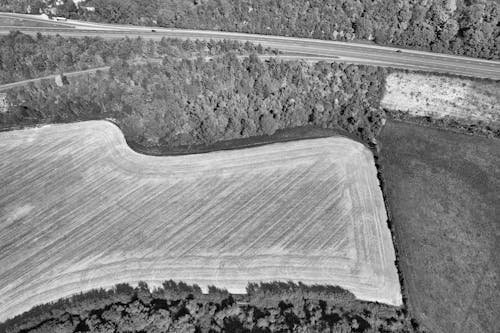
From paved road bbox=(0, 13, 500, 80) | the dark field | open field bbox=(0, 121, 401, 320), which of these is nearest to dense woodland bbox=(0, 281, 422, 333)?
open field bbox=(0, 121, 401, 320)

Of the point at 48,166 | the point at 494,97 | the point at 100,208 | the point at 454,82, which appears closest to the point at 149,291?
the point at 100,208

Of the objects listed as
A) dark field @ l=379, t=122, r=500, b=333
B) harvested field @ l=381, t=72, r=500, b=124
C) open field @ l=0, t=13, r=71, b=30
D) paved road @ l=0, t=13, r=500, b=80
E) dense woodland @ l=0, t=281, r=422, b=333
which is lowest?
Answer: dense woodland @ l=0, t=281, r=422, b=333

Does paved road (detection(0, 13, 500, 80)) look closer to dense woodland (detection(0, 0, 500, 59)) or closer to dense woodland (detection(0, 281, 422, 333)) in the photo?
dense woodland (detection(0, 0, 500, 59))

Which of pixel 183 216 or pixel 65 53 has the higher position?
pixel 65 53

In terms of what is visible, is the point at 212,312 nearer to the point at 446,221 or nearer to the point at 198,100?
the point at 198,100

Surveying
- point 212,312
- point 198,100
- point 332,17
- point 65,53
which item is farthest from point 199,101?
point 212,312

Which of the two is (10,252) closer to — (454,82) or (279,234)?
(279,234)

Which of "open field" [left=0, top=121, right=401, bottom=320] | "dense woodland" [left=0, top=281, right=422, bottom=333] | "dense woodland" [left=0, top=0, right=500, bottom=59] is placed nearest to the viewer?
"dense woodland" [left=0, top=281, right=422, bottom=333]

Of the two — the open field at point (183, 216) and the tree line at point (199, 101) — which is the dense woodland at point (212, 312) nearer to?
the open field at point (183, 216)
